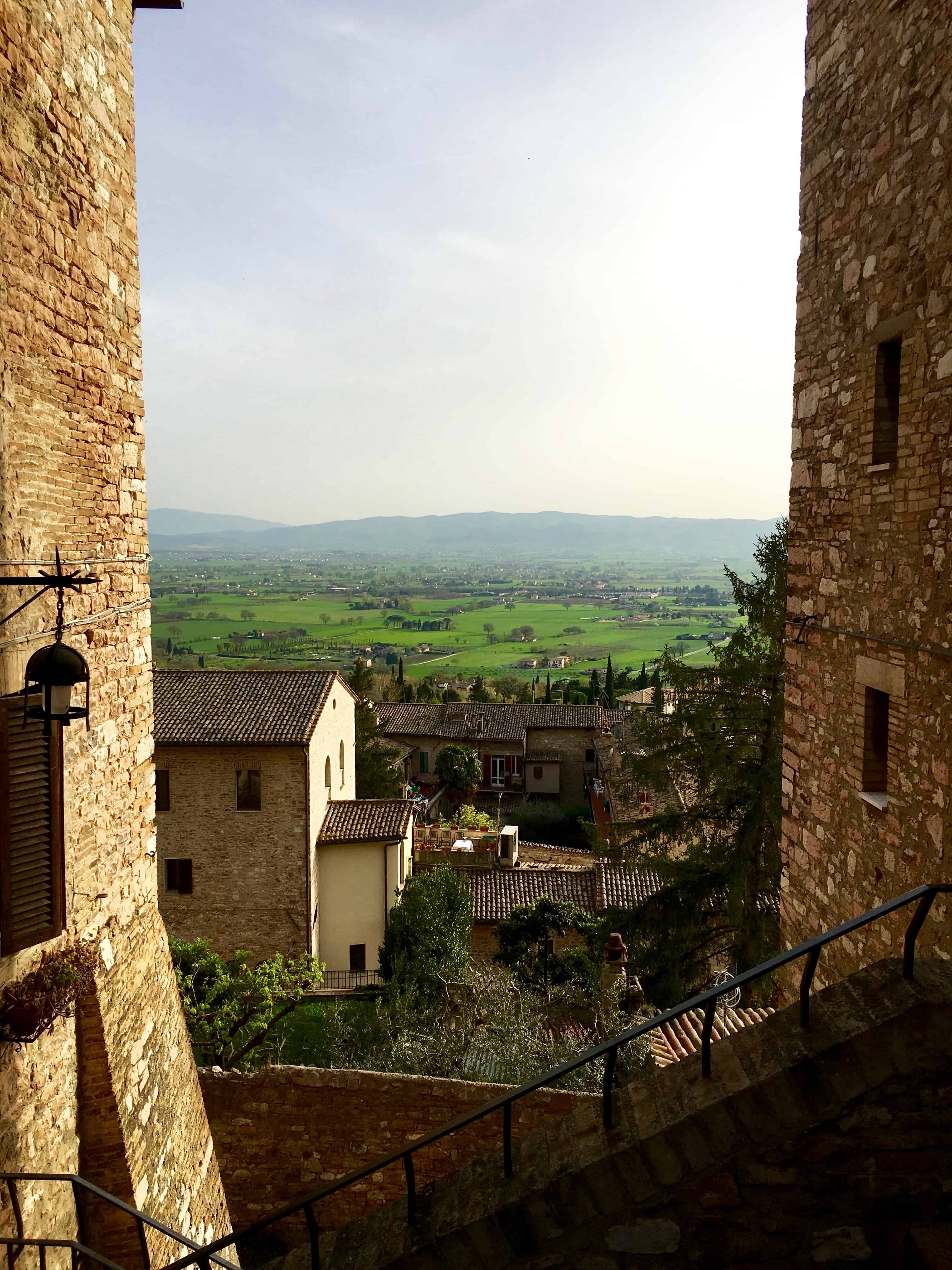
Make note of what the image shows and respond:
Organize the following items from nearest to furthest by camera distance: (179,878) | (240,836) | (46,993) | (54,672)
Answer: (54,672) < (46,993) < (179,878) < (240,836)

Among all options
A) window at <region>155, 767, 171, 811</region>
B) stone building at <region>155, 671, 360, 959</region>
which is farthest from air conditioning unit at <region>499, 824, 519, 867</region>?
window at <region>155, 767, 171, 811</region>

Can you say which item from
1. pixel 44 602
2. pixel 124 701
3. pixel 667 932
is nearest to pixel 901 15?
pixel 44 602

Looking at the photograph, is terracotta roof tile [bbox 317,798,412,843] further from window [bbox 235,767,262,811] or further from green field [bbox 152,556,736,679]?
green field [bbox 152,556,736,679]

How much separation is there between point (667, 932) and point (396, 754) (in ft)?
72.7

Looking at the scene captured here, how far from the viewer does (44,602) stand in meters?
4.78

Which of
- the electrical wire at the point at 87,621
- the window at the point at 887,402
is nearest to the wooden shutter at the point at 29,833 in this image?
the electrical wire at the point at 87,621

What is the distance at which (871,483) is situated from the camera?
572 centimetres

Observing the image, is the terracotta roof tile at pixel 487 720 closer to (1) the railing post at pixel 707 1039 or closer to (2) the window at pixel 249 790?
(2) the window at pixel 249 790

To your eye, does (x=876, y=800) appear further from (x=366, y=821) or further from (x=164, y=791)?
(x=164, y=791)

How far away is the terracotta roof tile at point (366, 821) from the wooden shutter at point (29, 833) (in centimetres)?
1755

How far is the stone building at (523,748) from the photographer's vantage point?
49.7 m

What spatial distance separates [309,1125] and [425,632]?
121900 millimetres

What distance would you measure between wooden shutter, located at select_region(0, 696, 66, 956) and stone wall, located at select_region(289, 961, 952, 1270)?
102 inches

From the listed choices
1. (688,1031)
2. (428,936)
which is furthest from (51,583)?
(428,936)
